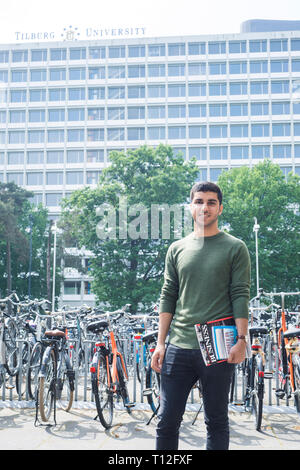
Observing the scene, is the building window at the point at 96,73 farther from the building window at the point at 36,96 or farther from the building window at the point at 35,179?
the building window at the point at 35,179

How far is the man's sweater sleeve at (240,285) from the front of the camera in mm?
Answer: 3029

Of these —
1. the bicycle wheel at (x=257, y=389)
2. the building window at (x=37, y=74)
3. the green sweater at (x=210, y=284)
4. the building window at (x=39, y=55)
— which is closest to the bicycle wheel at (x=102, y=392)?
the bicycle wheel at (x=257, y=389)

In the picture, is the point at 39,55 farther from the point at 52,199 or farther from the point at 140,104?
the point at 52,199

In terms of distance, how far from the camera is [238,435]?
4.99 metres

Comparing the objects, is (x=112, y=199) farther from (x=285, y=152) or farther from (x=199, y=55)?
(x=199, y=55)

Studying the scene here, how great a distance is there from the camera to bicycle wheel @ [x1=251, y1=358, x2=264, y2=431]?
17.3 ft

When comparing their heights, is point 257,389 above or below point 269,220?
below

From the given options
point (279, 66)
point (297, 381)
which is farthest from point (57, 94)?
point (297, 381)

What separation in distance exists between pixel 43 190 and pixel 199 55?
2423 centimetres

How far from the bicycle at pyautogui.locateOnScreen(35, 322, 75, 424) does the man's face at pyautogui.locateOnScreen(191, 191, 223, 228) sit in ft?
10.2

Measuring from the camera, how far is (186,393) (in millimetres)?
3014

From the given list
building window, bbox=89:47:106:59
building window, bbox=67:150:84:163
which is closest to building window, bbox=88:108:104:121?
building window, bbox=67:150:84:163

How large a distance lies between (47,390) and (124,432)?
1064 millimetres

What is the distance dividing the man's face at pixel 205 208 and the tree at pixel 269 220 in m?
26.1
